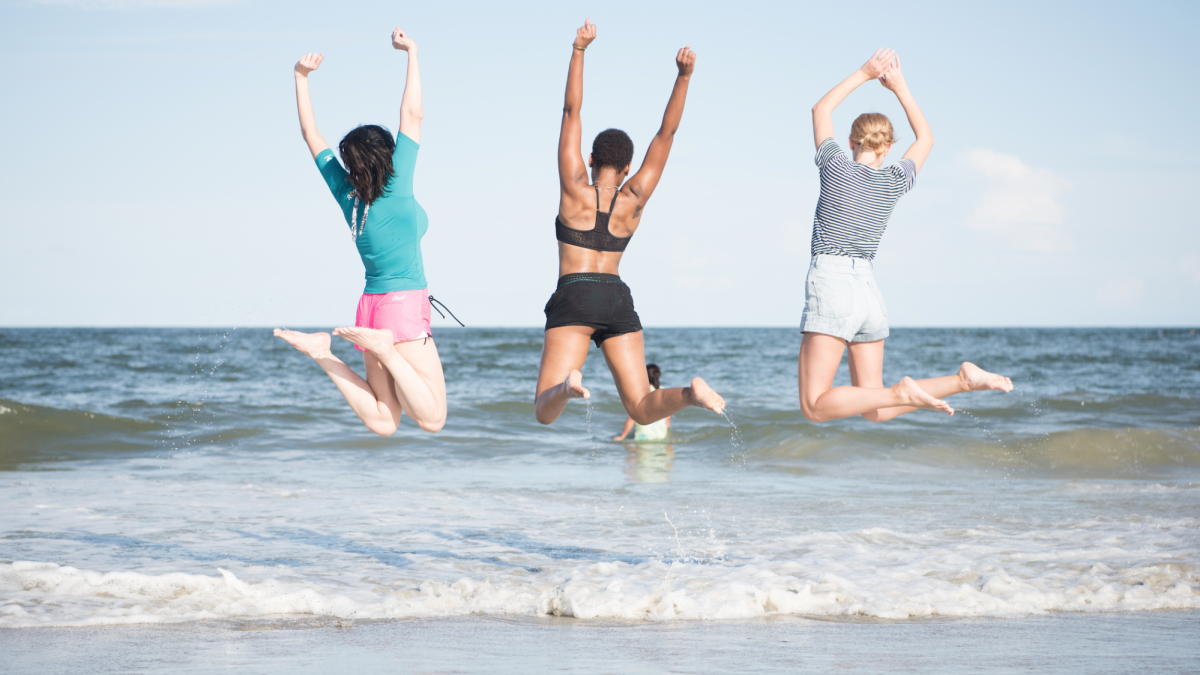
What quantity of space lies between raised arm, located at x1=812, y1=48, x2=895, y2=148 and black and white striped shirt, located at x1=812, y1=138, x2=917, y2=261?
8 centimetres

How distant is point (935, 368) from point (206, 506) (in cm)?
2944

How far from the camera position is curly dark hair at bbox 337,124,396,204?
15.9ft

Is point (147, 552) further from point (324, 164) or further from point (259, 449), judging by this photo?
point (259, 449)

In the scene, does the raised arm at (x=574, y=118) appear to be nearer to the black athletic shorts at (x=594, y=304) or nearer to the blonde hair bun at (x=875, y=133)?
the black athletic shorts at (x=594, y=304)

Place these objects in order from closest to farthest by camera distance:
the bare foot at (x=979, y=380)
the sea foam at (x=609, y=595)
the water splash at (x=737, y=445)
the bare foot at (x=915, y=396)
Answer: the bare foot at (x=979, y=380), the bare foot at (x=915, y=396), the sea foam at (x=609, y=595), the water splash at (x=737, y=445)

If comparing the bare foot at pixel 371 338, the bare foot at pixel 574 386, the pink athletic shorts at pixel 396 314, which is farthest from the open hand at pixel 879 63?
the bare foot at pixel 371 338

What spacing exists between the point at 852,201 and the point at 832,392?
108 cm

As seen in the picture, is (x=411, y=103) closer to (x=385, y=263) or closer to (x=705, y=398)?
(x=385, y=263)

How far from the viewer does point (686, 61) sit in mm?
5250

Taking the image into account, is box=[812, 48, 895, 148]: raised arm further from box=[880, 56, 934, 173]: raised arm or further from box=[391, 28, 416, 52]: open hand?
box=[391, 28, 416, 52]: open hand

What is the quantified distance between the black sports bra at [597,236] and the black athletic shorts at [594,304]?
7.0 inches

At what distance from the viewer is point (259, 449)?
43.4ft

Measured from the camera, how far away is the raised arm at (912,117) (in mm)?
5309

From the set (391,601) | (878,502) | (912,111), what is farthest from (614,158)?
(878,502)
